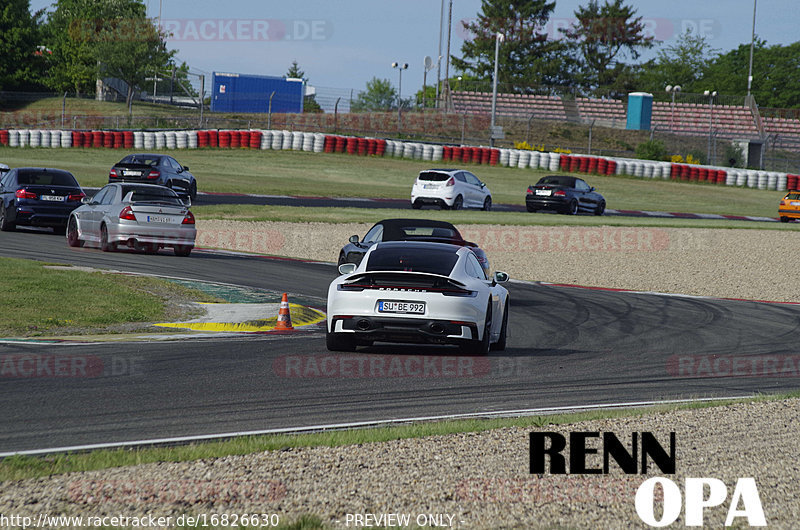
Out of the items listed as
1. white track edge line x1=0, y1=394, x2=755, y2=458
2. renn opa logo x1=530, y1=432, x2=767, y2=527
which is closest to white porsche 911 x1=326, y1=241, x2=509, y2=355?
white track edge line x1=0, y1=394, x2=755, y2=458

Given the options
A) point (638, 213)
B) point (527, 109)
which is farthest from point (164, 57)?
point (638, 213)

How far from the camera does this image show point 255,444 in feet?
21.2

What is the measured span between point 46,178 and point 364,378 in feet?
51.3

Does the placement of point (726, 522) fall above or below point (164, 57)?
below

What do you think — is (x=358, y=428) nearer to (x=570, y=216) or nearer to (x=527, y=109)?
(x=570, y=216)

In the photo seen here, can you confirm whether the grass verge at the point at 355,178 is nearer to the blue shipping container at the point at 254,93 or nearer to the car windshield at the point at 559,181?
the car windshield at the point at 559,181

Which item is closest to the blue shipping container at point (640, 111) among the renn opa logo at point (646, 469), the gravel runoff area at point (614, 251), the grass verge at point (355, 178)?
the grass verge at point (355, 178)

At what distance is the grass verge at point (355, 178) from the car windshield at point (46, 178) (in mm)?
16147

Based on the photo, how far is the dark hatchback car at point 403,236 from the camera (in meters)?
14.9

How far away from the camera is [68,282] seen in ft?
→ 48.1

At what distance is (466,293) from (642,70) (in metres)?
113

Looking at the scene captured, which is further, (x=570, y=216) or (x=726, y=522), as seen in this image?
(x=570, y=216)

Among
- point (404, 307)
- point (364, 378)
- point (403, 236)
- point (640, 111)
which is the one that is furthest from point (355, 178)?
point (364, 378)

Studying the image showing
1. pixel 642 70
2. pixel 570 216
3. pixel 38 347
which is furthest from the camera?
pixel 642 70
